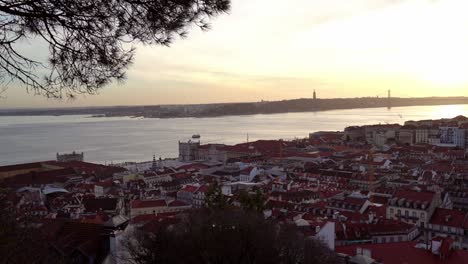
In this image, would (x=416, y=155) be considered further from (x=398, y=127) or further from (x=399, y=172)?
(x=398, y=127)

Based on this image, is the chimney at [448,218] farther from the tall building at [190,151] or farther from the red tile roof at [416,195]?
the tall building at [190,151]

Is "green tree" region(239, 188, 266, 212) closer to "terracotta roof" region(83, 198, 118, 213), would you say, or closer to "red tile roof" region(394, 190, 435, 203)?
"terracotta roof" region(83, 198, 118, 213)

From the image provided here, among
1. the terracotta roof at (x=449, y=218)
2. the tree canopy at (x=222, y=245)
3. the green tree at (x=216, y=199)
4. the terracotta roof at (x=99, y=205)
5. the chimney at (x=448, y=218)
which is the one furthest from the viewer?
the terracotta roof at (x=99, y=205)

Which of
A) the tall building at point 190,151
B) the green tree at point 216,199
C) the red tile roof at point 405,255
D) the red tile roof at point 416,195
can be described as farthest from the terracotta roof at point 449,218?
the tall building at point 190,151

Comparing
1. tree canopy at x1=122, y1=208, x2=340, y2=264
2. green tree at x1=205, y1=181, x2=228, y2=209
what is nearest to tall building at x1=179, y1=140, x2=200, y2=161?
green tree at x1=205, y1=181, x2=228, y2=209

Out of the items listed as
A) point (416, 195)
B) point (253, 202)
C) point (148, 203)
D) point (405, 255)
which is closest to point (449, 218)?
point (416, 195)

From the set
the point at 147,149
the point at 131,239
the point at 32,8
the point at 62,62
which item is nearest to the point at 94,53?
the point at 62,62

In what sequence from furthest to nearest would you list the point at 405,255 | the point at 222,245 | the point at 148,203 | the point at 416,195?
the point at 148,203 < the point at 416,195 < the point at 405,255 < the point at 222,245

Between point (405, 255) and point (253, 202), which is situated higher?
point (253, 202)

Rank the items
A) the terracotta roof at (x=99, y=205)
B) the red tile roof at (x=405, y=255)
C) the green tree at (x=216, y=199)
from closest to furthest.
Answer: the green tree at (x=216, y=199)
the red tile roof at (x=405, y=255)
the terracotta roof at (x=99, y=205)

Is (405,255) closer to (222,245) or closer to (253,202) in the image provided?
Result: (253,202)

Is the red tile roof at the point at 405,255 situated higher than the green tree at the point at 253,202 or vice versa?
the green tree at the point at 253,202

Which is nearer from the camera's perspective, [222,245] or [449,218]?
[222,245]

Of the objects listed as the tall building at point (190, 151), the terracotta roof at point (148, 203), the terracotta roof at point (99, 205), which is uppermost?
the terracotta roof at point (99, 205)
